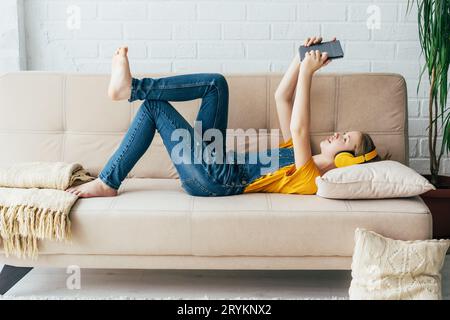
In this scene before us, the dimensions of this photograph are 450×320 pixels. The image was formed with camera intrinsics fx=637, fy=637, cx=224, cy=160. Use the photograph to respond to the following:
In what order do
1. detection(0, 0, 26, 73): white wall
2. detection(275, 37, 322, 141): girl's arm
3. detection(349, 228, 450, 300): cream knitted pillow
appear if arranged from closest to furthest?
1. detection(349, 228, 450, 300): cream knitted pillow
2. detection(275, 37, 322, 141): girl's arm
3. detection(0, 0, 26, 73): white wall

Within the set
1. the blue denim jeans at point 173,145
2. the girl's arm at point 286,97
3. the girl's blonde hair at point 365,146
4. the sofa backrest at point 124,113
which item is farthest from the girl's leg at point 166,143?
the girl's blonde hair at point 365,146

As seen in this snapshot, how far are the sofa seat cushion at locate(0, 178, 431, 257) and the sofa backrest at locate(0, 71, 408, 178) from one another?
Answer: 0.55 metres

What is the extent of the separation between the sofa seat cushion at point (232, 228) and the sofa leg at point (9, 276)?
30 centimetres

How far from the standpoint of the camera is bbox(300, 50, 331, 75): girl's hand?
2.47 meters

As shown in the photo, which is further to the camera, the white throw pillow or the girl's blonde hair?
the girl's blonde hair

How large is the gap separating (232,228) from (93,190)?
561 millimetres

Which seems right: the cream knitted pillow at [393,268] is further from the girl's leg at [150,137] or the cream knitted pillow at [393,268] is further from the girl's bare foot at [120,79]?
the girl's bare foot at [120,79]

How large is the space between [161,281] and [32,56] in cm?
145

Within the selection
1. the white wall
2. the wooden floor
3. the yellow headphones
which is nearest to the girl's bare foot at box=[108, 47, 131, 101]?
the wooden floor

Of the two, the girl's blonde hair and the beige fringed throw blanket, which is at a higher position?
the girl's blonde hair

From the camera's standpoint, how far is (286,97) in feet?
8.89

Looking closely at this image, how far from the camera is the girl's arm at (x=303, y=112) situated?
2447mm

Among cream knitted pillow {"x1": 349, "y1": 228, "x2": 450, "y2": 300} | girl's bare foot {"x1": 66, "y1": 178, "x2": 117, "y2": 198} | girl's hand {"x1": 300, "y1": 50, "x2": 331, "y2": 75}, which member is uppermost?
girl's hand {"x1": 300, "y1": 50, "x2": 331, "y2": 75}

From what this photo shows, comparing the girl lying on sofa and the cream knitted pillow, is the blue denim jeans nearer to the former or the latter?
the girl lying on sofa
